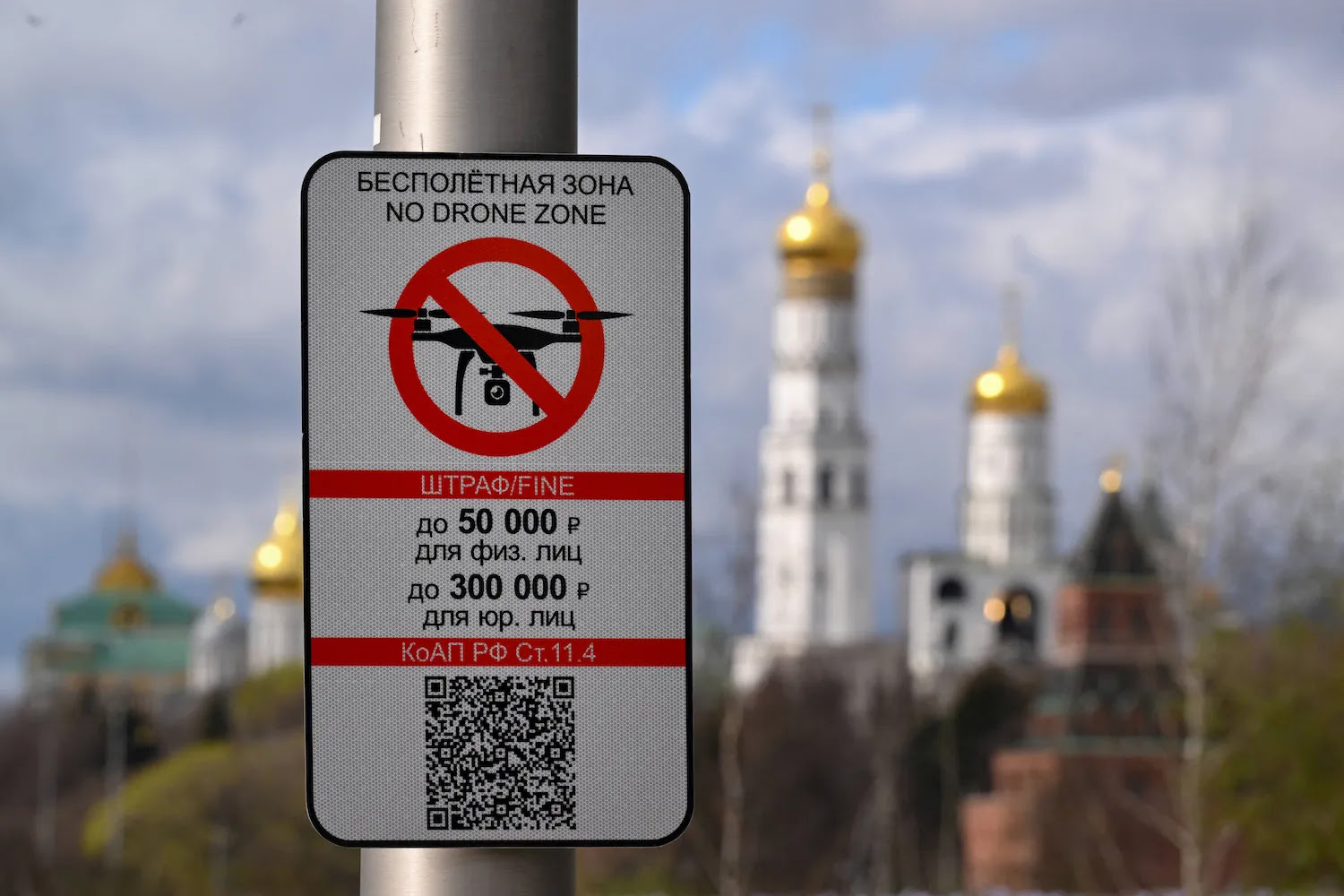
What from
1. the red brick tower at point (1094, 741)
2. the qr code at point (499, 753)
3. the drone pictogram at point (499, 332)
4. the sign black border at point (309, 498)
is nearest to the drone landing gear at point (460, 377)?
the drone pictogram at point (499, 332)

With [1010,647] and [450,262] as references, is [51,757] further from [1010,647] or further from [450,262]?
[450,262]

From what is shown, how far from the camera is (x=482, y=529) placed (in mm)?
2705

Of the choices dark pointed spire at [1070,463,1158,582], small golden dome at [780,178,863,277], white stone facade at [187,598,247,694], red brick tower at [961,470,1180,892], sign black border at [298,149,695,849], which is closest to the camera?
sign black border at [298,149,695,849]

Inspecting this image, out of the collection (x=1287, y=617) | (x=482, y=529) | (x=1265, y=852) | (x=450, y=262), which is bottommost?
(x=1265, y=852)

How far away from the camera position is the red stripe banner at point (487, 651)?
8.84 ft

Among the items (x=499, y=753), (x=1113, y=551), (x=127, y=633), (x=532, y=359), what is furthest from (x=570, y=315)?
(x=127, y=633)

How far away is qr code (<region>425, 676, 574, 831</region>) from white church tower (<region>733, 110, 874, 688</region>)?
90.5 m

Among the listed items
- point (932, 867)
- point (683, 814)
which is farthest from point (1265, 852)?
point (932, 867)

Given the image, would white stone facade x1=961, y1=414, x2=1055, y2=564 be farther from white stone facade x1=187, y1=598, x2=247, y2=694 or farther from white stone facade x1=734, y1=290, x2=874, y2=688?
white stone facade x1=187, y1=598, x2=247, y2=694

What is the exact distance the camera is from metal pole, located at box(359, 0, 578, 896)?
8.93ft

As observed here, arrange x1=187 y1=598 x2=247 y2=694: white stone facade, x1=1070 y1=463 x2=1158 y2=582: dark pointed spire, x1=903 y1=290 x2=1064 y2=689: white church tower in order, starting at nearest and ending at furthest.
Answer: x1=1070 y1=463 x2=1158 y2=582: dark pointed spire, x1=903 y1=290 x2=1064 y2=689: white church tower, x1=187 y1=598 x2=247 y2=694: white stone facade

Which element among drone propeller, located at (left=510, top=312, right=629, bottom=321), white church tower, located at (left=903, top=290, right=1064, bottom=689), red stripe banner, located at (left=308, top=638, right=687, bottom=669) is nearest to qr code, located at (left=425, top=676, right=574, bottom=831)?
red stripe banner, located at (left=308, top=638, right=687, bottom=669)

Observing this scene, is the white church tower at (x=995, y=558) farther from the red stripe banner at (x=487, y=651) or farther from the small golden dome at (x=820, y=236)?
the red stripe banner at (x=487, y=651)

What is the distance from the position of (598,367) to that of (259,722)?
6782 centimetres
